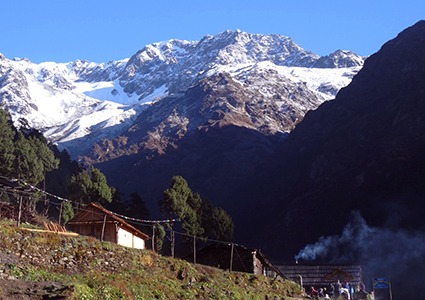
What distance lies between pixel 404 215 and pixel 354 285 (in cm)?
5107

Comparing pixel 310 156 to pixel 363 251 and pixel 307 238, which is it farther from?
pixel 363 251

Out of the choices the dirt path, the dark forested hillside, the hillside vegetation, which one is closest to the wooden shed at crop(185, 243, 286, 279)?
the hillside vegetation

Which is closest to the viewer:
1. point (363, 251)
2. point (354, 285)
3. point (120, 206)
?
point (354, 285)

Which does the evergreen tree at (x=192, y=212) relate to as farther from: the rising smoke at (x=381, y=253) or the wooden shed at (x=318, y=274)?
the rising smoke at (x=381, y=253)

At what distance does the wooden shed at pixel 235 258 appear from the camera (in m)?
63.6

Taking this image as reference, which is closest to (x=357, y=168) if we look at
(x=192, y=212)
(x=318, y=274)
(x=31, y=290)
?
(x=318, y=274)

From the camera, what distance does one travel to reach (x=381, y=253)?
10812cm

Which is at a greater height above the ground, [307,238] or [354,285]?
[307,238]

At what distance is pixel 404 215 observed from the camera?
402ft

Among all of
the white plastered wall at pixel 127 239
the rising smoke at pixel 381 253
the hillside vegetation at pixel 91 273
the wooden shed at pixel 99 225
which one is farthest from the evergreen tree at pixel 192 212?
the hillside vegetation at pixel 91 273

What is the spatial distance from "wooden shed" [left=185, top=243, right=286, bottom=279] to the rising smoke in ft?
126

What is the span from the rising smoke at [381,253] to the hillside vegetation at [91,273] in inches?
2360

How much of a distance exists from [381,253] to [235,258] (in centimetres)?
5347

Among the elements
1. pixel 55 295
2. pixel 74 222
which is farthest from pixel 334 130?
pixel 55 295
